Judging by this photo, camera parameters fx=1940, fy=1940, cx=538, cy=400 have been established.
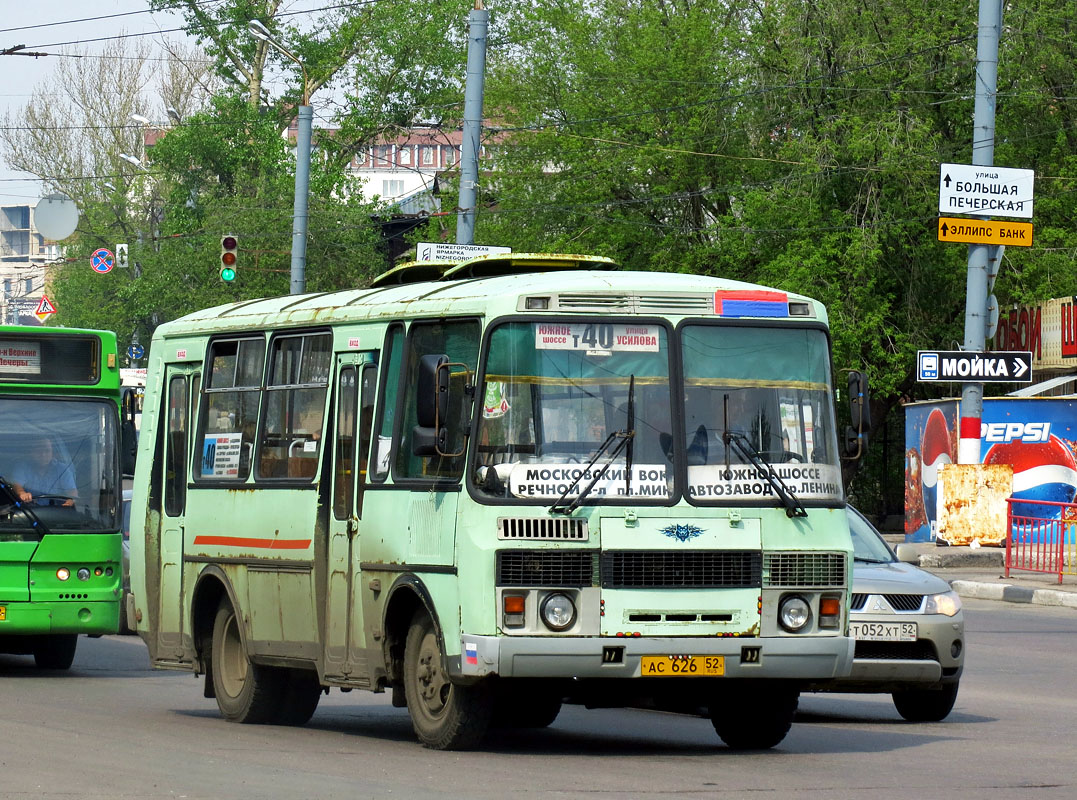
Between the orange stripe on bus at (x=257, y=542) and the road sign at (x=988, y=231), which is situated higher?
the road sign at (x=988, y=231)

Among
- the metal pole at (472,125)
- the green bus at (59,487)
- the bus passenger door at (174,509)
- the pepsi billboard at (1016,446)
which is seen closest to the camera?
the bus passenger door at (174,509)

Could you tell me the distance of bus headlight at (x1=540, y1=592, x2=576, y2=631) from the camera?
948 centimetres

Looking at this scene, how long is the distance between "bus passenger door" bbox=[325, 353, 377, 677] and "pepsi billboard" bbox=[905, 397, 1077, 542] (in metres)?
23.0

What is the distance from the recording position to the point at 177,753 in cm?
1009

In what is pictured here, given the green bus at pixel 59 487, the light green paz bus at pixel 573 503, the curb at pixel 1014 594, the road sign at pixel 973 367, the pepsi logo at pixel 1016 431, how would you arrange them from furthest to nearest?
the pepsi logo at pixel 1016 431
the road sign at pixel 973 367
the curb at pixel 1014 594
the green bus at pixel 59 487
the light green paz bus at pixel 573 503

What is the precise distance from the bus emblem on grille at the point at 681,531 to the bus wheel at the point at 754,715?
113 centimetres

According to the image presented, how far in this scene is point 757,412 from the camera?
10016 mm

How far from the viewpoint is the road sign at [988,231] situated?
85.6ft

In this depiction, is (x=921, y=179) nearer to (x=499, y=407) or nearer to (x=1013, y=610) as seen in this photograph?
(x=1013, y=610)

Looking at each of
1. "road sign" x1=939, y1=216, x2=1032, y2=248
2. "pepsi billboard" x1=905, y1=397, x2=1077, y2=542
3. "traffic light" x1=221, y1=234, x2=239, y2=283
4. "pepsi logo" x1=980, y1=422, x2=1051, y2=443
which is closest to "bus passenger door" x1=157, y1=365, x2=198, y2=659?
"road sign" x1=939, y1=216, x2=1032, y2=248

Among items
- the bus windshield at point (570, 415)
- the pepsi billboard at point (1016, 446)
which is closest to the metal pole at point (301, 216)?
the pepsi billboard at point (1016, 446)

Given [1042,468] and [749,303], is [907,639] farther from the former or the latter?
[1042,468]

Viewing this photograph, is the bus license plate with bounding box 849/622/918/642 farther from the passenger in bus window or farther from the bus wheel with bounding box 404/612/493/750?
the passenger in bus window

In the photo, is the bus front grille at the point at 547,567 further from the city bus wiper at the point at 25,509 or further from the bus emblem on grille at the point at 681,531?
the city bus wiper at the point at 25,509
